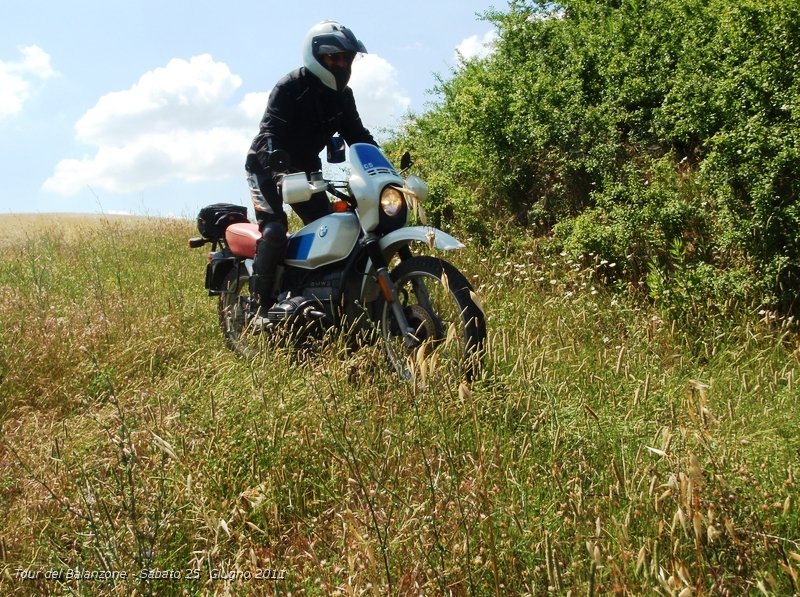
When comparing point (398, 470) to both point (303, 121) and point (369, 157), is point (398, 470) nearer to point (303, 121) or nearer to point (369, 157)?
point (369, 157)

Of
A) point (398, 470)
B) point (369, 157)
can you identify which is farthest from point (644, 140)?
point (398, 470)

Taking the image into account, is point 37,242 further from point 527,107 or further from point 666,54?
point 666,54

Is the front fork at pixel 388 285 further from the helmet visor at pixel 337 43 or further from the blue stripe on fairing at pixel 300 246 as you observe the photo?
the helmet visor at pixel 337 43

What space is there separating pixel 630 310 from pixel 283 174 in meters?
2.98

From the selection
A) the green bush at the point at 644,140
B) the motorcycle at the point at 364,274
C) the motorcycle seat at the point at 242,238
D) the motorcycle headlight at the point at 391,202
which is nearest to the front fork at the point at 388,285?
the motorcycle at the point at 364,274

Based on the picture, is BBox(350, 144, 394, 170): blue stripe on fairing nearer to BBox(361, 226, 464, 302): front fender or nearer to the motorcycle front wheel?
BBox(361, 226, 464, 302): front fender

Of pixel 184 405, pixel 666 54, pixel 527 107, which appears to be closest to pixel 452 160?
pixel 527 107

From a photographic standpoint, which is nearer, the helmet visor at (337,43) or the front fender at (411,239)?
the front fender at (411,239)

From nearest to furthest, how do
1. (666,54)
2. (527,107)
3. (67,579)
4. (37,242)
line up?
1. (67,579)
2. (666,54)
3. (527,107)
4. (37,242)

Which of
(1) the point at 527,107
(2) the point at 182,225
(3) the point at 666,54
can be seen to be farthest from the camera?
(2) the point at 182,225

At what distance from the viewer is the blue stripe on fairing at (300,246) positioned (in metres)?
5.50

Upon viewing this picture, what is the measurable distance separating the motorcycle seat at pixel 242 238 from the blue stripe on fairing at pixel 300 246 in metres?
0.60

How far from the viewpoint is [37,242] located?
12188mm

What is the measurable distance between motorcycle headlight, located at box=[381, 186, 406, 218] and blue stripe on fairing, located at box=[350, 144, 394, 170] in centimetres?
21
